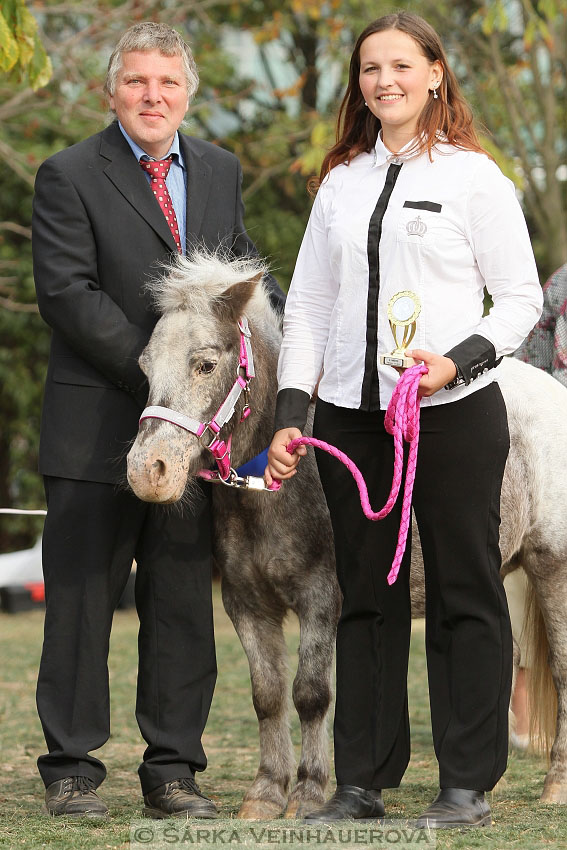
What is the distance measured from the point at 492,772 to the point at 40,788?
199 cm

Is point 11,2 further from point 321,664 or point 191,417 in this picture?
point 321,664

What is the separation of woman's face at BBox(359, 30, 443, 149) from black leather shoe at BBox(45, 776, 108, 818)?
7.68ft

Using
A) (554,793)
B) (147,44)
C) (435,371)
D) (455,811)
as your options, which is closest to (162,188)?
(147,44)

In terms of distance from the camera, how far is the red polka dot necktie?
13.7 feet

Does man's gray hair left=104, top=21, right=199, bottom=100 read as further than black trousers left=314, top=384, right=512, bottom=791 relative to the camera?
Yes

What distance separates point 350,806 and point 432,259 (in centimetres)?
161

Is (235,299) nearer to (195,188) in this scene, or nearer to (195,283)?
(195,283)

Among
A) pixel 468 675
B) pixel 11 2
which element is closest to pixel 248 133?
pixel 11 2

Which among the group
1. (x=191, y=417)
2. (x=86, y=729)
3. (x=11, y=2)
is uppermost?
(x=11, y=2)

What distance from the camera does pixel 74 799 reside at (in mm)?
3900

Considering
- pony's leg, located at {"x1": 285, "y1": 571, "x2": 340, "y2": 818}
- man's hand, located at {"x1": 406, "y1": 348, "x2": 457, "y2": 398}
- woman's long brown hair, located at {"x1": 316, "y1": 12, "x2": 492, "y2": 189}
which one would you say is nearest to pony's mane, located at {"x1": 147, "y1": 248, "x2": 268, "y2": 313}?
woman's long brown hair, located at {"x1": 316, "y1": 12, "x2": 492, "y2": 189}

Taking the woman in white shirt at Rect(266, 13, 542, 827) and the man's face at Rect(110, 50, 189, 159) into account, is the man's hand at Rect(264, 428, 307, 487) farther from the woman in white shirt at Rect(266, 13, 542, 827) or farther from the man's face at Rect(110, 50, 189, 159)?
the man's face at Rect(110, 50, 189, 159)

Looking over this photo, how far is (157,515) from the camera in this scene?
13.5ft

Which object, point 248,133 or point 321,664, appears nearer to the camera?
point 321,664
